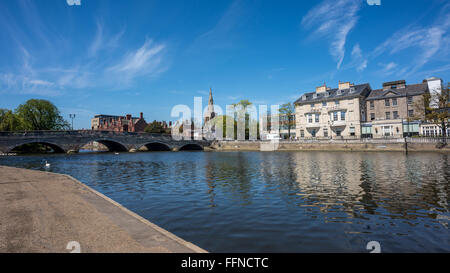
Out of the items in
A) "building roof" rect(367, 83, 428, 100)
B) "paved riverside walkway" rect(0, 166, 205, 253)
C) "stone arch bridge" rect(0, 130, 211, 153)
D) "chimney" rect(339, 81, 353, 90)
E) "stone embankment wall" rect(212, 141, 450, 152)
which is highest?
"chimney" rect(339, 81, 353, 90)

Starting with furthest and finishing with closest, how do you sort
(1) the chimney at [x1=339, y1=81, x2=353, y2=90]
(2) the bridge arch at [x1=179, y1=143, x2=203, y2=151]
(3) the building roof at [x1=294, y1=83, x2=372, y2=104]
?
1. (2) the bridge arch at [x1=179, y1=143, x2=203, y2=151]
2. (1) the chimney at [x1=339, y1=81, x2=353, y2=90]
3. (3) the building roof at [x1=294, y1=83, x2=372, y2=104]

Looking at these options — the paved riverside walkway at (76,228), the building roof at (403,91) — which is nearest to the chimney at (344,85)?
the building roof at (403,91)

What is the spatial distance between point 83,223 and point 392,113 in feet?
220

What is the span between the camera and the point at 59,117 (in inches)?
2990

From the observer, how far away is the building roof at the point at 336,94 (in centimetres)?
6131

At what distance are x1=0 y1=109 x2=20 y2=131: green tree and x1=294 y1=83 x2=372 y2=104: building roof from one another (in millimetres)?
75359

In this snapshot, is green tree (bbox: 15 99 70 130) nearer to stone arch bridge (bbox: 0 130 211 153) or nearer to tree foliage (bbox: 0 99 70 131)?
tree foliage (bbox: 0 99 70 131)

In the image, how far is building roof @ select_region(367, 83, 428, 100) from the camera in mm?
54500

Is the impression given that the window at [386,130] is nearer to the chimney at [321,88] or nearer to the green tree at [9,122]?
Answer: the chimney at [321,88]

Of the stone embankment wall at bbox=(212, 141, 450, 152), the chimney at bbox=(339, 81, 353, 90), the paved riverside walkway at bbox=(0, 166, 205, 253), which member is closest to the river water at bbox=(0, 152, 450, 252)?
the paved riverside walkway at bbox=(0, 166, 205, 253)

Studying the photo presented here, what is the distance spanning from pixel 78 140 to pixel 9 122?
27.0m

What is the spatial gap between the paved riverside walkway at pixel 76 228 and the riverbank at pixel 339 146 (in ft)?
171

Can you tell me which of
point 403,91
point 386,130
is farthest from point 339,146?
point 403,91
